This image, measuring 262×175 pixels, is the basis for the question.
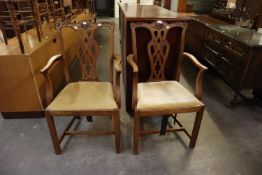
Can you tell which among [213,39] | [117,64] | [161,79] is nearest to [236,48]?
[213,39]

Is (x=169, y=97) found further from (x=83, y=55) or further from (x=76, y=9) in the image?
(x=76, y=9)

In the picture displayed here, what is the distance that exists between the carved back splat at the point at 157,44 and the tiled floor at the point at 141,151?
1.97 ft

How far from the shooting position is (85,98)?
59.6 inches

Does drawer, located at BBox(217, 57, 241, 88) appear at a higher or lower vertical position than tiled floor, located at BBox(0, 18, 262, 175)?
higher

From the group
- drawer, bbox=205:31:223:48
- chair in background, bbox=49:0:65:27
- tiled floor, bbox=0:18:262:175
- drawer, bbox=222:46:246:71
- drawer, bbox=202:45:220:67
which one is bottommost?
tiled floor, bbox=0:18:262:175

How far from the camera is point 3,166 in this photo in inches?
60.4

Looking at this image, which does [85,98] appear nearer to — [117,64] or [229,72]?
[117,64]

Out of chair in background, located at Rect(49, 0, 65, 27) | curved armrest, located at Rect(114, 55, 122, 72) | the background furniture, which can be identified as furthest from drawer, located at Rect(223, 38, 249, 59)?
chair in background, located at Rect(49, 0, 65, 27)

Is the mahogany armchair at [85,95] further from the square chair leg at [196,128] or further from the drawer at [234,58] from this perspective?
the drawer at [234,58]

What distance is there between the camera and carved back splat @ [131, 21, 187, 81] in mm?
1629

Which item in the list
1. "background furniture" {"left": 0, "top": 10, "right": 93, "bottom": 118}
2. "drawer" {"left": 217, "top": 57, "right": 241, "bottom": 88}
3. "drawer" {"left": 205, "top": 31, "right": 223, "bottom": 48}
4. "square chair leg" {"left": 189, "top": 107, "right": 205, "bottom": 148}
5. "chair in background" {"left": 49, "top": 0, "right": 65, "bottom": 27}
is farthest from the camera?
"chair in background" {"left": 49, "top": 0, "right": 65, "bottom": 27}

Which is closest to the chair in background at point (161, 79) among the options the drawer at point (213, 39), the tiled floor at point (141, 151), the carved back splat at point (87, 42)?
the tiled floor at point (141, 151)

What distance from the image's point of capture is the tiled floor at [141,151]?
1534mm

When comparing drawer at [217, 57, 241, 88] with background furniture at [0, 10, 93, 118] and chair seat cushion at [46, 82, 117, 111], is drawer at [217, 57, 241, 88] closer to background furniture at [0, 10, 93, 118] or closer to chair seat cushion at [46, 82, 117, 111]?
chair seat cushion at [46, 82, 117, 111]
